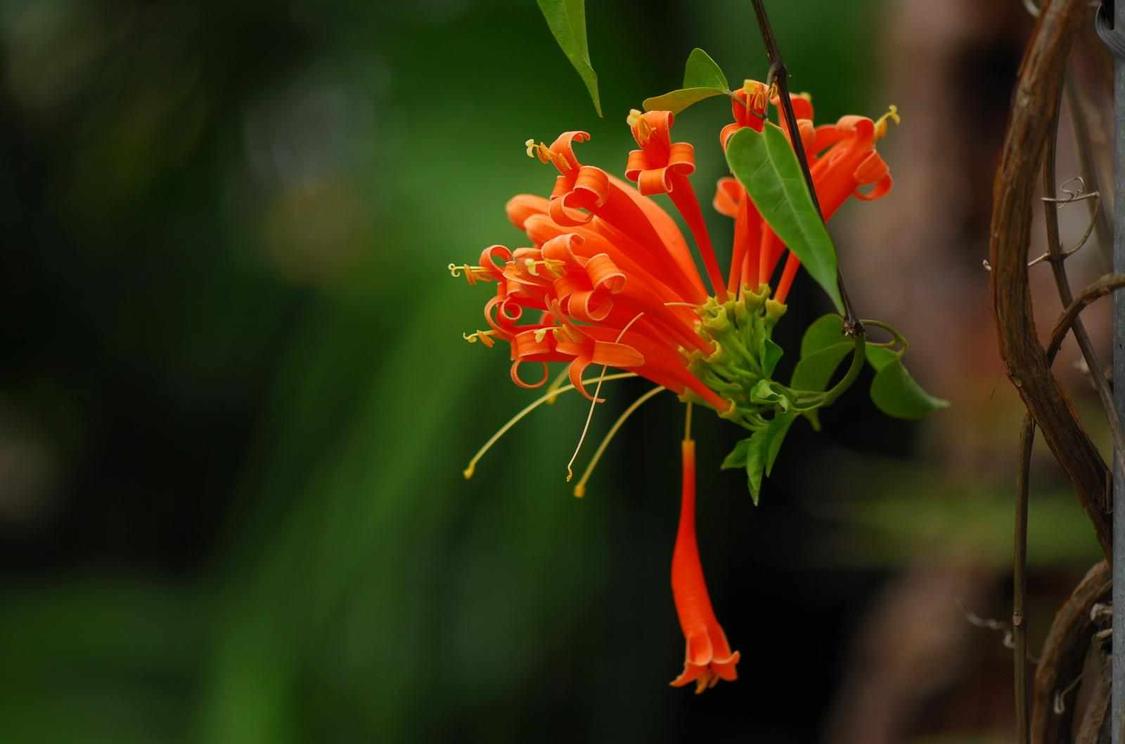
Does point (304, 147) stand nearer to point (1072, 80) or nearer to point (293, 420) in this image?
point (293, 420)

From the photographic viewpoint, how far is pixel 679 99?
1.02ft

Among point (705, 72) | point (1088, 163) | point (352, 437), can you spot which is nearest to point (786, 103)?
point (705, 72)

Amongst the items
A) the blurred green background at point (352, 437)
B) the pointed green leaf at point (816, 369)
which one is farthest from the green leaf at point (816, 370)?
the blurred green background at point (352, 437)

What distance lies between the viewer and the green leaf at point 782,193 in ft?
0.86

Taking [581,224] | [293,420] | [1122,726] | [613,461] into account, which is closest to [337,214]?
[293,420]

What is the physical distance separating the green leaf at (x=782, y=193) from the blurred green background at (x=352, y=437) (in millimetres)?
768

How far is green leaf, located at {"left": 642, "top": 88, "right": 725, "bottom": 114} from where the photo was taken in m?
0.30

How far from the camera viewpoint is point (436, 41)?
1.23 m

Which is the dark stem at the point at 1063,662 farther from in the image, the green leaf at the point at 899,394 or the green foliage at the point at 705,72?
the green foliage at the point at 705,72

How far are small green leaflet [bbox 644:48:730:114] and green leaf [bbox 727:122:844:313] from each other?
0.02m

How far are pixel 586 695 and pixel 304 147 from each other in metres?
0.68

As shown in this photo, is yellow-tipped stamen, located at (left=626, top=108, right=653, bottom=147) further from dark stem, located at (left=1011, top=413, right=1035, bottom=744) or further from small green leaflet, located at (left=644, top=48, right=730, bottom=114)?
dark stem, located at (left=1011, top=413, right=1035, bottom=744)

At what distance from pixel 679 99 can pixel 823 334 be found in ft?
0.32

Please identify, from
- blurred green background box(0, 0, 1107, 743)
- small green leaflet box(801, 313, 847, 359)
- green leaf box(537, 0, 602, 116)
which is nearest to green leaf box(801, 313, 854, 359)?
small green leaflet box(801, 313, 847, 359)
